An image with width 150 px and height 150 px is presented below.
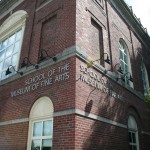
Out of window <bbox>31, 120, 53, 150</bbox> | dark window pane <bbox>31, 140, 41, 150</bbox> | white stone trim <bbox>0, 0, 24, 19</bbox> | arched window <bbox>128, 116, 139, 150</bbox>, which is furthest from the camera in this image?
white stone trim <bbox>0, 0, 24, 19</bbox>

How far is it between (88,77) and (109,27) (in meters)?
4.66

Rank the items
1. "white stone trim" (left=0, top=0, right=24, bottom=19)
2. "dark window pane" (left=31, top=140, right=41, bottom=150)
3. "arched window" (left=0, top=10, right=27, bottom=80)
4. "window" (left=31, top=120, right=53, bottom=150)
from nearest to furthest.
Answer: "window" (left=31, top=120, right=53, bottom=150)
"dark window pane" (left=31, top=140, right=41, bottom=150)
"arched window" (left=0, top=10, right=27, bottom=80)
"white stone trim" (left=0, top=0, right=24, bottom=19)

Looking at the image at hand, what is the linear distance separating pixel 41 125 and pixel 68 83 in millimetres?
1936

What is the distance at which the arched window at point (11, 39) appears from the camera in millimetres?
11914

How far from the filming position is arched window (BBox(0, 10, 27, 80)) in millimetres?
11914

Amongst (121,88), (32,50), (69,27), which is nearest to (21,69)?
(32,50)

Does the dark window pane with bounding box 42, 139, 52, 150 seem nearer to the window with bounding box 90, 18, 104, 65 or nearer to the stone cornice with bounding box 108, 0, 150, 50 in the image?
the window with bounding box 90, 18, 104, 65

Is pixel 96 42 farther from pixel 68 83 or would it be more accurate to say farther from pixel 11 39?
pixel 11 39

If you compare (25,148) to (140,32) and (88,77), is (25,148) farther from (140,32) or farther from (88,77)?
(140,32)

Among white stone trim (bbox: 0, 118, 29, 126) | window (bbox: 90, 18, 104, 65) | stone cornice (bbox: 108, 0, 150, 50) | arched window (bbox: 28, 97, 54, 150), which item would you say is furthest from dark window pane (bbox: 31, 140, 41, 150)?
stone cornice (bbox: 108, 0, 150, 50)

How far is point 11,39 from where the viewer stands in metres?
13.0

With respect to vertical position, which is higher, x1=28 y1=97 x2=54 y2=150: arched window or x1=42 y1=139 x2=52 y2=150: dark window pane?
x1=28 y1=97 x2=54 y2=150: arched window

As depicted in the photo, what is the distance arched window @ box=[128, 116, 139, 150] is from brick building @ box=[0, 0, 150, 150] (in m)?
0.05

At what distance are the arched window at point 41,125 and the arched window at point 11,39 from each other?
3440 millimetres
